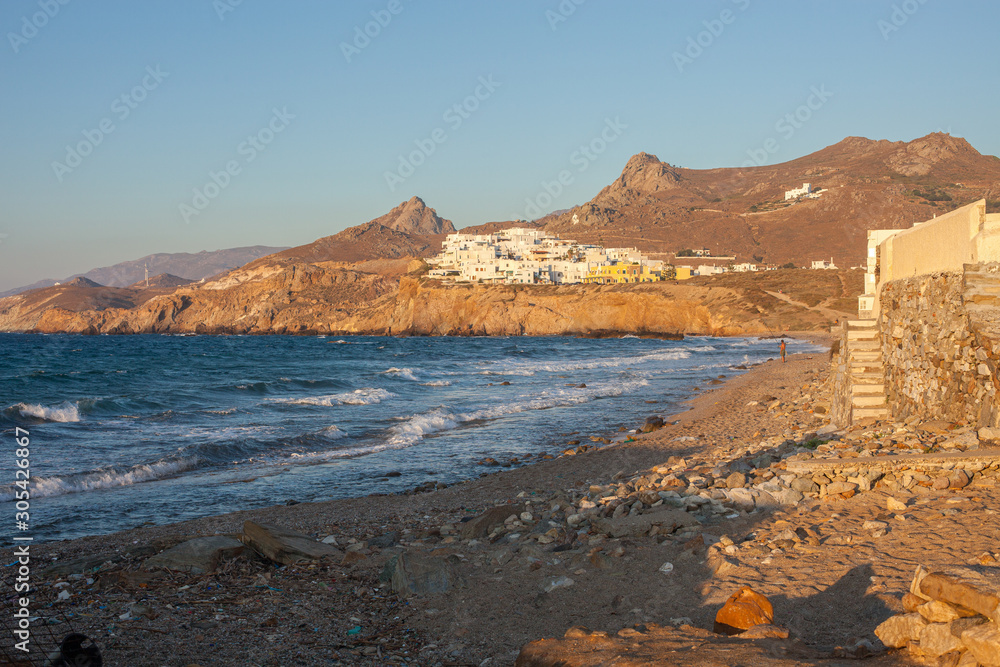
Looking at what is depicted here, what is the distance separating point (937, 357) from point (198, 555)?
886cm

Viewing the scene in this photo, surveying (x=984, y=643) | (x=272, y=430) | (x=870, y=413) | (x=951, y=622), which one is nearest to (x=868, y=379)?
(x=870, y=413)

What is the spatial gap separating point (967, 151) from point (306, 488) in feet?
700

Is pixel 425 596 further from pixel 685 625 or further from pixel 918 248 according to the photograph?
pixel 918 248

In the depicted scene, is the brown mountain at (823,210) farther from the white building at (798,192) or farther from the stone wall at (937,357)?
the stone wall at (937,357)

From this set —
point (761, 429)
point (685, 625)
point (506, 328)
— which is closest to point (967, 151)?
point (506, 328)

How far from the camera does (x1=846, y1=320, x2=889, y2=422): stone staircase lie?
413 inches

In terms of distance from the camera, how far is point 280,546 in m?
6.67

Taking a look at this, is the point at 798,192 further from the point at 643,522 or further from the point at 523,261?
the point at 643,522

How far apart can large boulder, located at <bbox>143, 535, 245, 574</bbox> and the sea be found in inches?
154

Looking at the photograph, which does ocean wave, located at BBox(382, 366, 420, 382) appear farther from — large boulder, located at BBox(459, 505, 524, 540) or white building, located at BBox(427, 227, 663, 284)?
white building, located at BBox(427, 227, 663, 284)

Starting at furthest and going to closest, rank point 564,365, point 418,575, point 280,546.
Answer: point 564,365
point 280,546
point 418,575

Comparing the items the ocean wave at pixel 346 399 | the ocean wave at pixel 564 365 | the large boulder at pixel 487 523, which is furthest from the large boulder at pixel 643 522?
the ocean wave at pixel 564 365

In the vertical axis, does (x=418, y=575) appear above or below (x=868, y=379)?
below

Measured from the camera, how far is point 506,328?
297 ft
